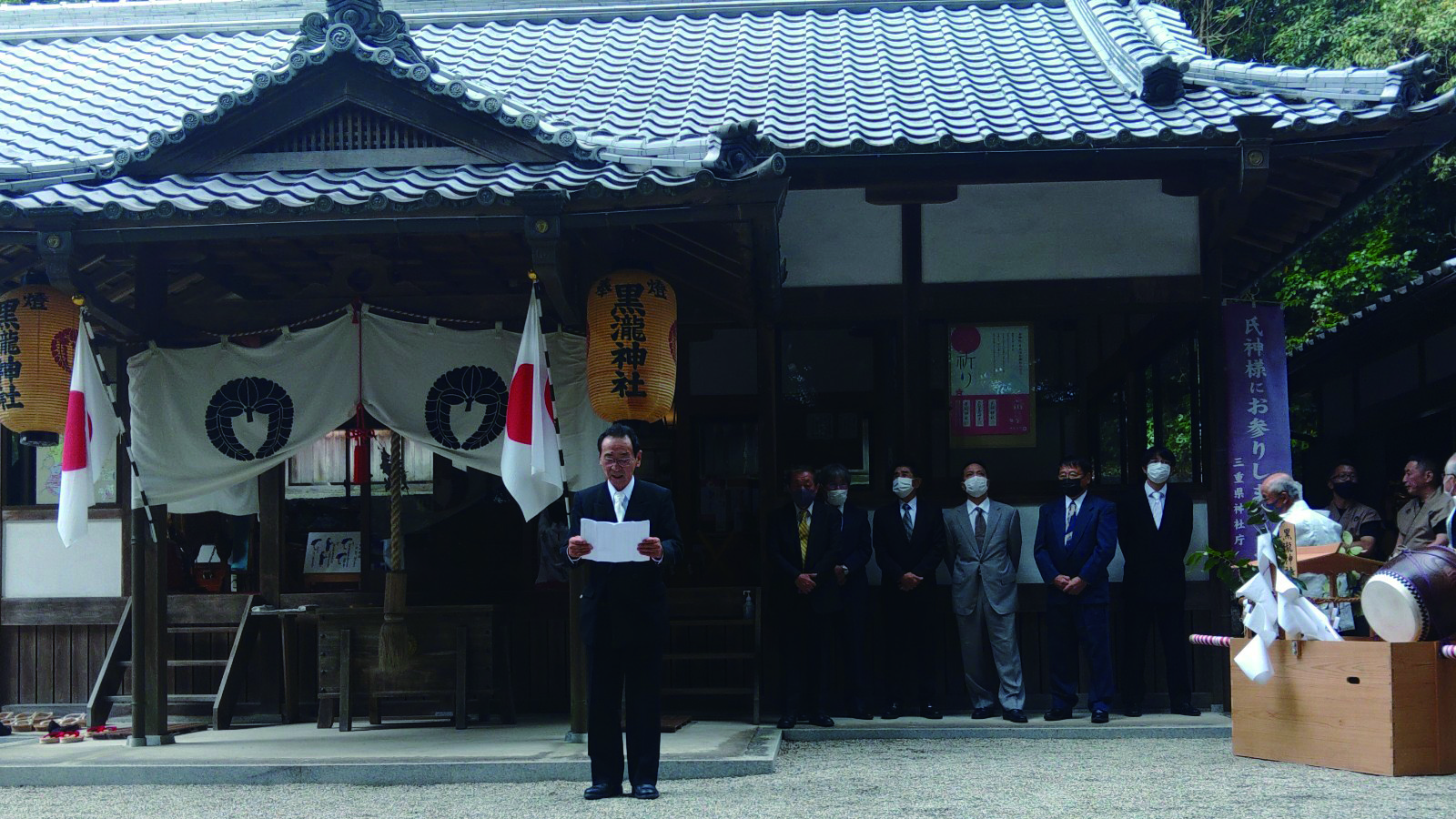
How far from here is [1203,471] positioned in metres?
10.5

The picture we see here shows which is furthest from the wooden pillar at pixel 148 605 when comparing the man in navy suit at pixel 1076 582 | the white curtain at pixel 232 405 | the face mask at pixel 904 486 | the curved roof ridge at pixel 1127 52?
the curved roof ridge at pixel 1127 52

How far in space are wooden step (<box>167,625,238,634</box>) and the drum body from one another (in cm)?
809

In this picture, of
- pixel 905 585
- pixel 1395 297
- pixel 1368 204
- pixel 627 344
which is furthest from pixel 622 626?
pixel 1368 204

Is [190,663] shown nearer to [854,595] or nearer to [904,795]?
[854,595]

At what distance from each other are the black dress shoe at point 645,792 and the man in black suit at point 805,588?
303cm

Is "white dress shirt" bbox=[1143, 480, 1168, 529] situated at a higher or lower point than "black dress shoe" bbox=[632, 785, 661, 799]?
higher

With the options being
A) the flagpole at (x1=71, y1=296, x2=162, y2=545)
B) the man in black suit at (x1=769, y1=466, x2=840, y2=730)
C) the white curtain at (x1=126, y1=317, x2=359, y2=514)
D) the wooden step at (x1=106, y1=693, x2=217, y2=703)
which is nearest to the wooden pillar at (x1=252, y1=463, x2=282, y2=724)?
the wooden step at (x1=106, y1=693, x2=217, y2=703)

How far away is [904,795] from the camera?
7082 millimetres

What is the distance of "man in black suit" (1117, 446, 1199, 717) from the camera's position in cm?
1006

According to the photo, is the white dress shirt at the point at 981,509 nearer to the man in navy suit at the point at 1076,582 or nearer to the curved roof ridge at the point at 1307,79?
the man in navy suit at the point at 1076,582

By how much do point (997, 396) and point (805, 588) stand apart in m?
2.12

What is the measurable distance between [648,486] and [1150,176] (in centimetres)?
516

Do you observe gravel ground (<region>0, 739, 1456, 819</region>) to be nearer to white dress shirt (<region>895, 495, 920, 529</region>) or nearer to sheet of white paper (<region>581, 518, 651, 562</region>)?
sheet of white paper (<region>581, 518, 651, 562</region>)

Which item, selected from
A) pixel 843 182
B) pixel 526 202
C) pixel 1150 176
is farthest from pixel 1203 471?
pixel 526 202
